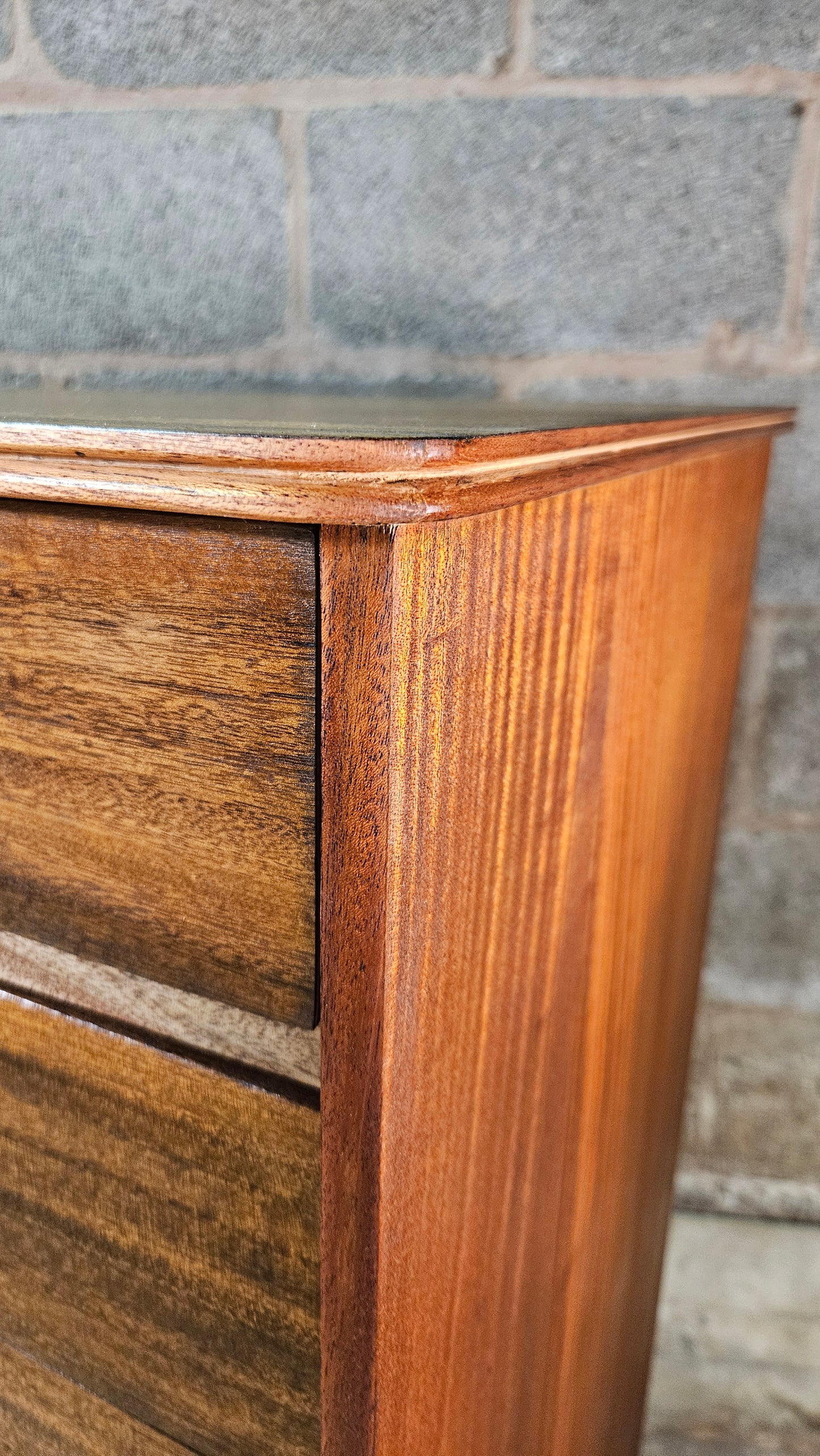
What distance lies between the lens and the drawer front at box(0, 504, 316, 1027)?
35 centimetres

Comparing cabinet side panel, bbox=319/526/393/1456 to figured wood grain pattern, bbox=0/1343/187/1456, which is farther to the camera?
figured wood grain pattern, bbox=0/1343/187/1456

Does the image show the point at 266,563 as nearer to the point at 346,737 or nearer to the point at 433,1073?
the point at 346,737

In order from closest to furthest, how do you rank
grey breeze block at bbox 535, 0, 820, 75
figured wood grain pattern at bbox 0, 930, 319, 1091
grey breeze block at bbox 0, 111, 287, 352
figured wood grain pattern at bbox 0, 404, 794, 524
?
A: figured wood grain pattern at bbox 0, 404, 794, 524 → figured wood grain pattern at bbox 0, 930, 319, 1091 → grey breeze block at bbox 535, 0, 820, 75 → grey breeze block at bbox 0, 111, 287, 352

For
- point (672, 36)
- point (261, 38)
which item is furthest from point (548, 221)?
point (261, 38)

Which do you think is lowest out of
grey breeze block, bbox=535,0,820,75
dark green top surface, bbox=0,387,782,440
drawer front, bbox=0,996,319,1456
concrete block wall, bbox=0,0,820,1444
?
drawer front, bbox=0,996,319,1456

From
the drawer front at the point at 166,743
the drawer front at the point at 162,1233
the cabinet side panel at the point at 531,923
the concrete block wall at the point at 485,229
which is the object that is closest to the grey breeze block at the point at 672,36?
the concrete block wall at the point at 485,229

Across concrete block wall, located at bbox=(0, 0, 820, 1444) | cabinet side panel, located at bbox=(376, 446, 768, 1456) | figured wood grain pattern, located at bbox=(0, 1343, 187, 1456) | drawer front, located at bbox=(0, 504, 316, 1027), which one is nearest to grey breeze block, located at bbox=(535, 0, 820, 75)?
concrete block wall, located at bbox=(0, 0, 820, 1444)

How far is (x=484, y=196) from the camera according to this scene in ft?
3.30

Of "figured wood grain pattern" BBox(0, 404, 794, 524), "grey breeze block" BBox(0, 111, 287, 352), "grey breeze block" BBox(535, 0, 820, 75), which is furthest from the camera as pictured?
"grey breeze block" BBox(0, 111, 287, 352)

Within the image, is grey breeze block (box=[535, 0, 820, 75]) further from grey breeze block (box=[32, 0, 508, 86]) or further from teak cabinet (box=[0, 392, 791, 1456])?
teak cabinet (box=[0, 392, 791, 1456])

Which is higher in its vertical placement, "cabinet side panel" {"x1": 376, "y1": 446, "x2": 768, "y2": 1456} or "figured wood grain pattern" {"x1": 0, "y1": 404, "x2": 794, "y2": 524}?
"figured wood grain pattern" {"x1": 0, "y1": 404, "x2": 794, "y2": 524}

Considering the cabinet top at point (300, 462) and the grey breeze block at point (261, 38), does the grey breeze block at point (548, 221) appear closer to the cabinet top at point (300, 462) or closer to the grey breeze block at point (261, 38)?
the grey breeze block at point (261, 38)

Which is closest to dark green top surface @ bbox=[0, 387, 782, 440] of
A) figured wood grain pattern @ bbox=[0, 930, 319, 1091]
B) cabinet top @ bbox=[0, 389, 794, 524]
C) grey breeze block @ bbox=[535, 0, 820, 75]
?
cabinet top @ bbox=[0, 389, 794, 524]

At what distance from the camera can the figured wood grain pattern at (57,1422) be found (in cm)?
51
